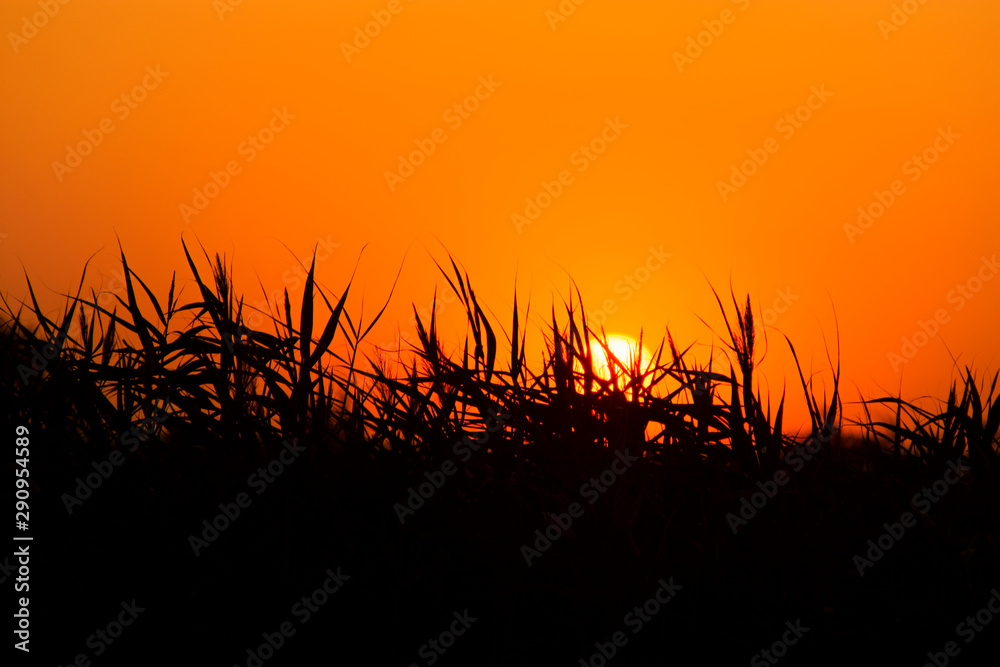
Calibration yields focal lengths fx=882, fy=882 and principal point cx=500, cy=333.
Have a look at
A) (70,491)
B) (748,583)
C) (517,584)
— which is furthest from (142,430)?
(748,583)

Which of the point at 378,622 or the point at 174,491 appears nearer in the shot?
the point at 378,622

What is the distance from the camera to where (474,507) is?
98.8 inches

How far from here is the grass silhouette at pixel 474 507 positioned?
7.52 feet

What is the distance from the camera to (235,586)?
94.2 inches

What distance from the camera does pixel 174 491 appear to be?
2523mm

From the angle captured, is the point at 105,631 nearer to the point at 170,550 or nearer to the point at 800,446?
the point at 170,550

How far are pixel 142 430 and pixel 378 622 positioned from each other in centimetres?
100

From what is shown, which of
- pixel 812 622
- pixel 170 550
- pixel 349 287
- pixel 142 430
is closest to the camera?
pixel 812 622

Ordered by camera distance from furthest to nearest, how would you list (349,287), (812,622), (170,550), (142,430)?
(349,287) < (142,430) < (170,550) < (812,622)

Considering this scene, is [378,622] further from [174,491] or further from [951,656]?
[951,656]

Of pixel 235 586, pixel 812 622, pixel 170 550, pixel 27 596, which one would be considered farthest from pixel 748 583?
pixel 27 596

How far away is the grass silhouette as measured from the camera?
7.52 feet

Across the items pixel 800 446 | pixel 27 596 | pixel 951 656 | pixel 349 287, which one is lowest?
pixel 27 596

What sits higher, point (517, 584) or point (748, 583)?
point (748, 583)
